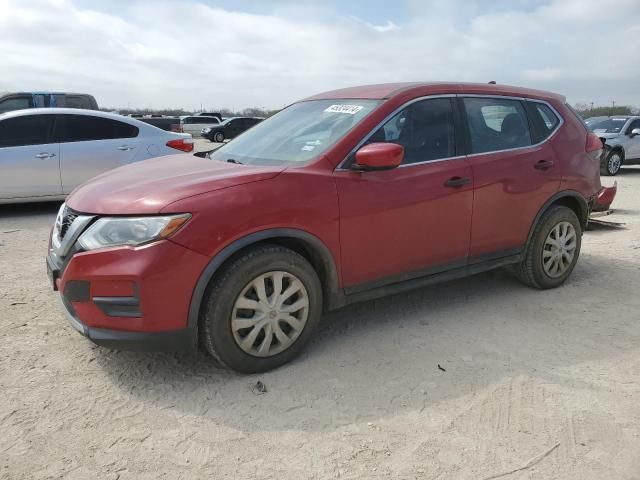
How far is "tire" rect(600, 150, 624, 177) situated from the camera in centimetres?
1423

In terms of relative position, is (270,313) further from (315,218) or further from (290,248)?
(315,218)

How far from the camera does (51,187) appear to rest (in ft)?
24.2

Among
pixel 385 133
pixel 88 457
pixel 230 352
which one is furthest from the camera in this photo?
pixel 385 133

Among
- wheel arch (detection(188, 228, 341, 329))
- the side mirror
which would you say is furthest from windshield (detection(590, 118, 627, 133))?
wheel arch (detection(188, 228, 341, 329))

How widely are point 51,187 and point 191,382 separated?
18.0 feet

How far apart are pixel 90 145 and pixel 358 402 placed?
245 inches

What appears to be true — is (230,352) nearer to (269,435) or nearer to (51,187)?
(269,435)

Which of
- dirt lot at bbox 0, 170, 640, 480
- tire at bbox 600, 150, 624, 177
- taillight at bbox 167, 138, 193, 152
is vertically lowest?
dirt lot at bbox 0, 170, 640, 480

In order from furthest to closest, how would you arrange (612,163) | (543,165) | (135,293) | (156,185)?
(612,163) < (543,165) < (156,185) < (135,293)

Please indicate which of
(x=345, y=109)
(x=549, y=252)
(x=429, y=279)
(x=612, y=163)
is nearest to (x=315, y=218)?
(x=345, y=109)

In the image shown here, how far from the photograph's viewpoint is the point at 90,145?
7555mm

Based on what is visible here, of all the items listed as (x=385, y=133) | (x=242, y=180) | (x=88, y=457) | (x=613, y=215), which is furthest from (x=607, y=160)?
(x=88, y=457)

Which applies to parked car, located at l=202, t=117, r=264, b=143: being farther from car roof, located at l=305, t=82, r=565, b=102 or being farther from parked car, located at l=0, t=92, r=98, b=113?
car roof, located at l=305, t=82, r=565, b=102

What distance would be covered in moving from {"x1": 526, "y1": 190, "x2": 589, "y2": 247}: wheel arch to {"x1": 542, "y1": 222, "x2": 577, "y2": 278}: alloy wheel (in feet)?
0.62
